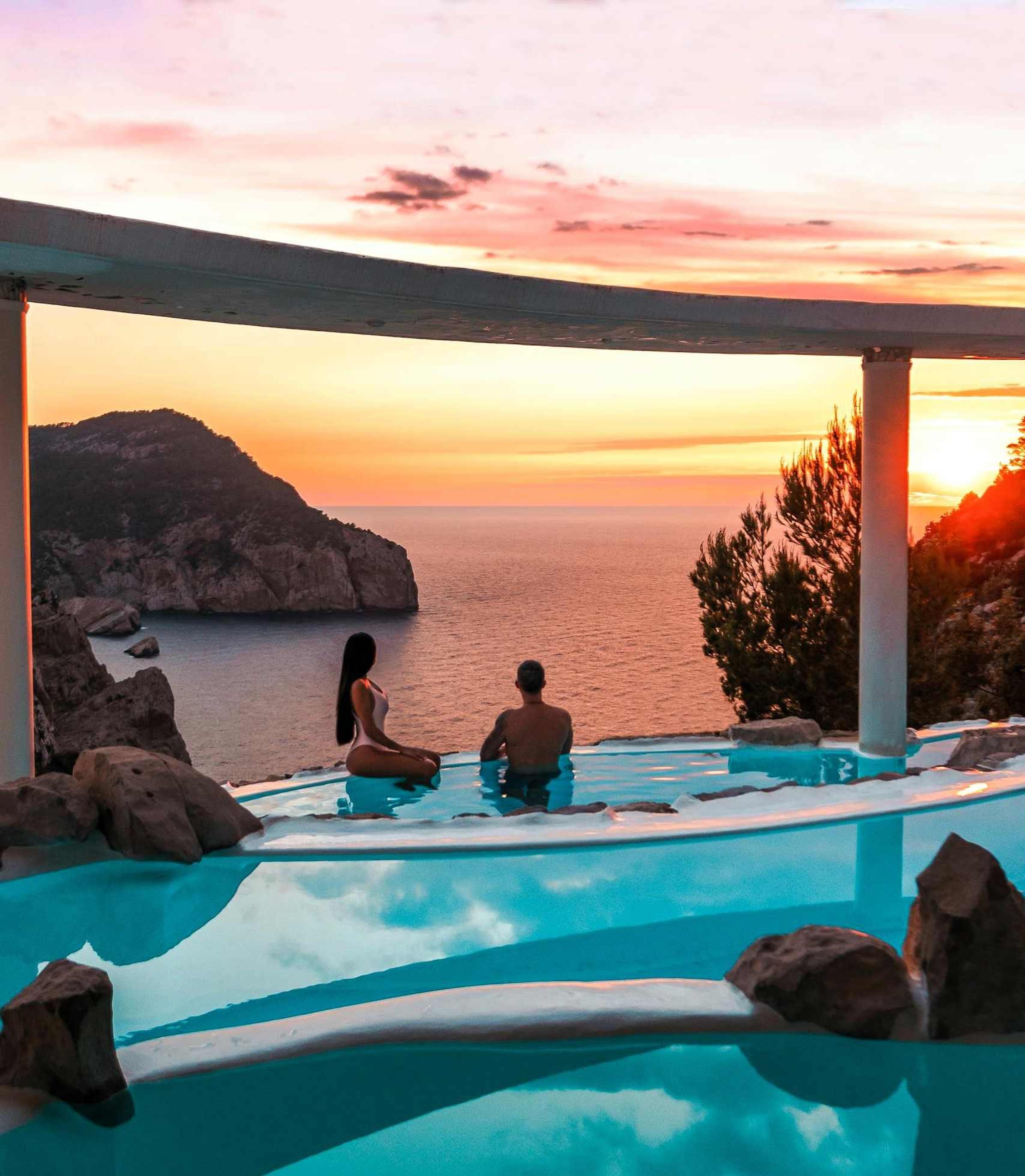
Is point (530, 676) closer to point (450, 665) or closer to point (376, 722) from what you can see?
point (376, 722)

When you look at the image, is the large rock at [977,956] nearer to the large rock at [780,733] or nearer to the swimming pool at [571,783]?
the swimming pool at [571,783]

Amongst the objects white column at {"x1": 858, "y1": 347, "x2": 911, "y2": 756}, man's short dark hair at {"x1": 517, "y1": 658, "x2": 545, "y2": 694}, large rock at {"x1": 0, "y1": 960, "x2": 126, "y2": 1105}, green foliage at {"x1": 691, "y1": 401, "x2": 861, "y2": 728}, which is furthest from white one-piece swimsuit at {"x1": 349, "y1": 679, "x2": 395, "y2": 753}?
green foliage at {"x1": 691, "y1": 401, "x2": 861, "y2": 728}

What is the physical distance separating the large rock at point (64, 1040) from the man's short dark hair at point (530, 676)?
441 cm

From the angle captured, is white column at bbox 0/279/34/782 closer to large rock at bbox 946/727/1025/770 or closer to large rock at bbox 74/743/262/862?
large rock at bbox 74/743/262/862

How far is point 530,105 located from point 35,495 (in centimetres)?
4792

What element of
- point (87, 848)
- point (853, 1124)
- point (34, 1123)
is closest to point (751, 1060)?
point (853, 1124)

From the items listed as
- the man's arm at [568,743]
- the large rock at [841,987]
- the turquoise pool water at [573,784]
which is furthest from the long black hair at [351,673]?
the large rock at [841,987]

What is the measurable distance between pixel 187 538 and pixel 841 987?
50330 millimetres

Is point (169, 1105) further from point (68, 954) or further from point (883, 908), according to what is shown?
point (883, 908)

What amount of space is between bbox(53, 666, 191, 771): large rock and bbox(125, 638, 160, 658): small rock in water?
1197 inches

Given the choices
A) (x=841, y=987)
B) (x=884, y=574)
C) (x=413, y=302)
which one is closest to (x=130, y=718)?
(x=884, y=574)

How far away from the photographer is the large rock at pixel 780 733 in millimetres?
9227

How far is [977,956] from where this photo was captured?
3846 mm

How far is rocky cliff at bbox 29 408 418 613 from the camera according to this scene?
166 feet
